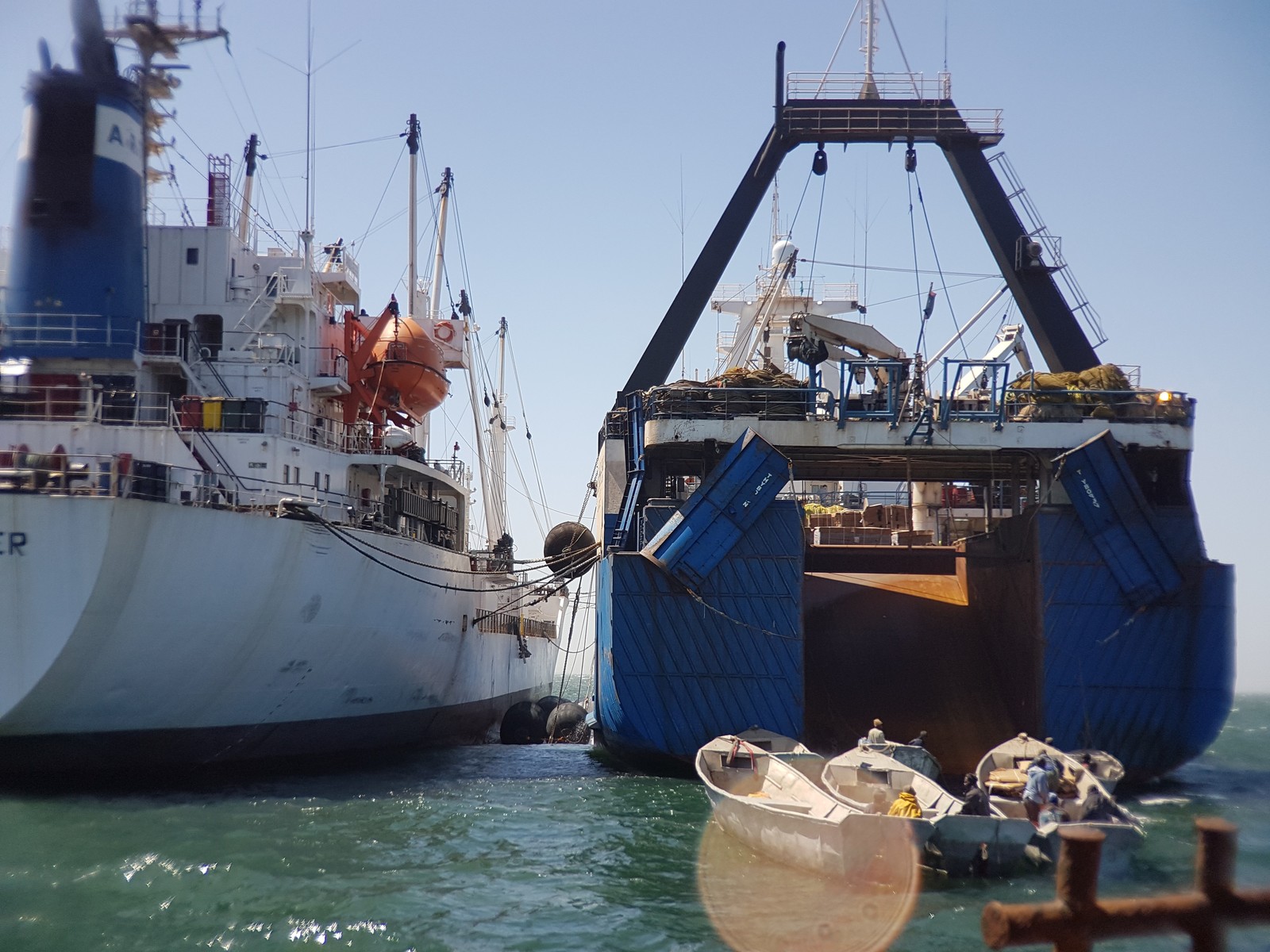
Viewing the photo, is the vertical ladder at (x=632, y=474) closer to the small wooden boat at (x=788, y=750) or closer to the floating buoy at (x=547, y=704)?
the small wooden boat at (x=788, y=750)

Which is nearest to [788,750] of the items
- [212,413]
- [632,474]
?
[632,474]

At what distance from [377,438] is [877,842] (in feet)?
62.9

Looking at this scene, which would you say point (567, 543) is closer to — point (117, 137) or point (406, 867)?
point (117, 137)

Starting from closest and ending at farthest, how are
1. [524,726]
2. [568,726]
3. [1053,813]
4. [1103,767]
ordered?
1. [1053,813]
2. [1103,767]
3. [568,726]
4. [524,726]

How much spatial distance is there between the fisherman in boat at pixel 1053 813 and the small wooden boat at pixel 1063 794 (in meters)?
0.08

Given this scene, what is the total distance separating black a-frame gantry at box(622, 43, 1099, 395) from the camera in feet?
78.0

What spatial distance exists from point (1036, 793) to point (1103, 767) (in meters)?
3.49

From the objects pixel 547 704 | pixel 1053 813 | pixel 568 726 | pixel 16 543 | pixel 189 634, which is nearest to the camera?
pixel 1053 813

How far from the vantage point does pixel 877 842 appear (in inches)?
506

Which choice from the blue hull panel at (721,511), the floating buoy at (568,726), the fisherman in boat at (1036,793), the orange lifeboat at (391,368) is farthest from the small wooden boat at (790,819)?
the orange lifeboat at (391,368)

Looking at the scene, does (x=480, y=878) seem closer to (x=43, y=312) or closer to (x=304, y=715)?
(x=304, y=715)

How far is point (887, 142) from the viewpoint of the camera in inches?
974

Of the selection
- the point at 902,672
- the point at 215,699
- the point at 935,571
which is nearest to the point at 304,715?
the point at 215,699

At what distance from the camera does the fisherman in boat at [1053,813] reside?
14031 millimetres
